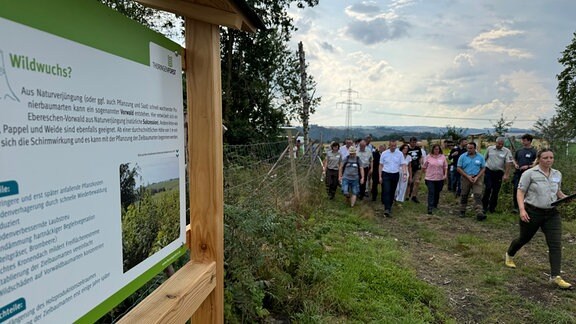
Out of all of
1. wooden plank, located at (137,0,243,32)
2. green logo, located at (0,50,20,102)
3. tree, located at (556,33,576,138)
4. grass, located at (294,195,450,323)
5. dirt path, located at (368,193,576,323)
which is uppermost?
tree, located at (556,33,576,138)

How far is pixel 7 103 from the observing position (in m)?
0.98

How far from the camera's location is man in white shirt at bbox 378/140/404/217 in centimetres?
965

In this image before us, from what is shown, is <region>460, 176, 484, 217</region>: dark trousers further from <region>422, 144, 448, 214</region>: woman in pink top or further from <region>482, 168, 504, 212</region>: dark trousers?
<region>422, 144, 448, 214</region>: woman in pink top

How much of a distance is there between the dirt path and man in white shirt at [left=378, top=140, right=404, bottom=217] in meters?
0.37

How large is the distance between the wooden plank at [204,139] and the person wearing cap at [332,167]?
905cm

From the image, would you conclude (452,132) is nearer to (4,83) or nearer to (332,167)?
(332,167)

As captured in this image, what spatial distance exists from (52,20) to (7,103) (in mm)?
295

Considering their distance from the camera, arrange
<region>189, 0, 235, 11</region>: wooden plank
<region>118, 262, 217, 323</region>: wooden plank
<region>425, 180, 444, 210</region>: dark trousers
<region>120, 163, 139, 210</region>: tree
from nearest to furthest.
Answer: <region>120, 163, 139, 210</region>: tree < <region>118, 262, 217, 323</region>: wooden plank < <region>189, 0, 235, 11</region>: wooden plank < <region>425, 180, 444, 210</region>: dark trousers

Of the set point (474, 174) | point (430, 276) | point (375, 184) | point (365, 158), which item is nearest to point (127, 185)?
point (430, 276)

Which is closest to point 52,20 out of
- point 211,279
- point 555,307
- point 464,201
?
point 211,279

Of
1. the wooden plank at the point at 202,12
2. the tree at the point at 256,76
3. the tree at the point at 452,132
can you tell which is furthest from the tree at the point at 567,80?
the wooden plank at the point at 202,12

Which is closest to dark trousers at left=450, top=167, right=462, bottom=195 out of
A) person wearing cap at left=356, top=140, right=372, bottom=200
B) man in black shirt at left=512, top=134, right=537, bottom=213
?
man in black shirt at left=512, top=134, right=537, bottom=213

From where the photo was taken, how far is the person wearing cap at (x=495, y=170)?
373 inches

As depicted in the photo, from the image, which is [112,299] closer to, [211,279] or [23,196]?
[23,196]
